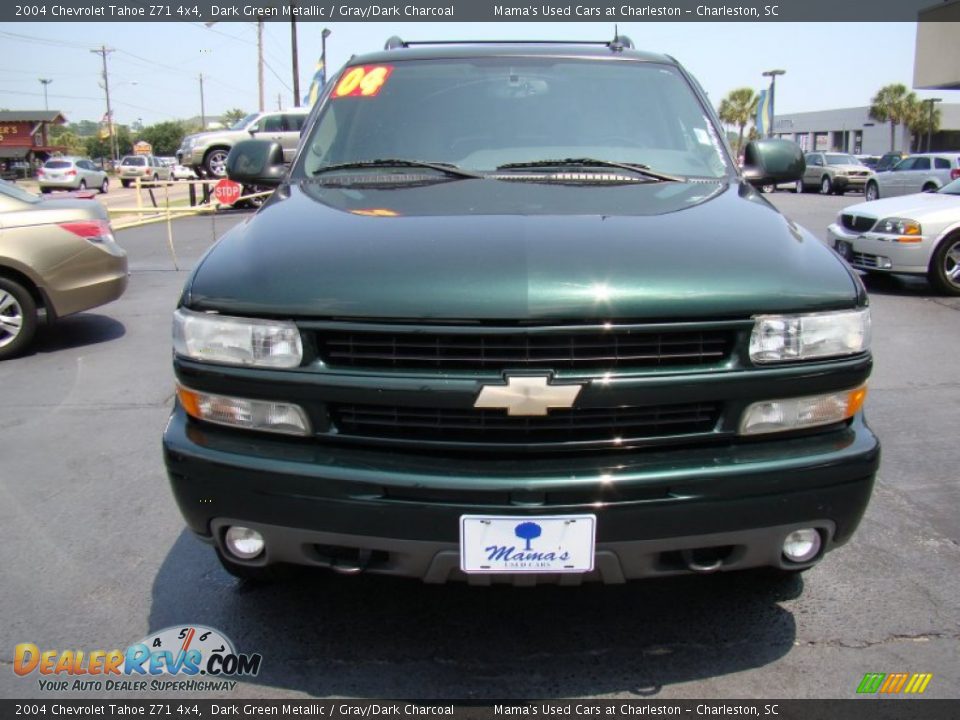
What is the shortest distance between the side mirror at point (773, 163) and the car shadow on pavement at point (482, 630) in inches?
70.5

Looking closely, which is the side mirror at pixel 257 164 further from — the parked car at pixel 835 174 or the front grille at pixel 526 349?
the parked car at pixel 835 174

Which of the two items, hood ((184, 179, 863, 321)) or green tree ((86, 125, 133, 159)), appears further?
green tree ((86, 125, 133, 159))

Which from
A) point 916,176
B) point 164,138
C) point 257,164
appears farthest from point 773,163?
point 164,138

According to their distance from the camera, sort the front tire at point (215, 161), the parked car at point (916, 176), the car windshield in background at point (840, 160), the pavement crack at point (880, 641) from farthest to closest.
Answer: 1. the car windshield in background at point (840, 160)
2. the parked car at point (916, 176)
3. the front tire at point (215, 161)
4. the pavement crack at point (880, 641)

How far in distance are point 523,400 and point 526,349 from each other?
0.13 m

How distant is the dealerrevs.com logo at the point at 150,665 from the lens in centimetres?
253

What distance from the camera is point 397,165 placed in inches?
128

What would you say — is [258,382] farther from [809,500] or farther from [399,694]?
[809,500]

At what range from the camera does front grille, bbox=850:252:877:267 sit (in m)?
9.78

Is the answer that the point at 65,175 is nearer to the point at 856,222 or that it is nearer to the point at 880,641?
the point at 856,222

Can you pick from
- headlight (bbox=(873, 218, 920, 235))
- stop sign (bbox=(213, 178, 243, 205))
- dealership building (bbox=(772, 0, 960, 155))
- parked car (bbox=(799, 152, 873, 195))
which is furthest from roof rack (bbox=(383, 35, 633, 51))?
dealership building (bbox=(772, 0, 960, 155))

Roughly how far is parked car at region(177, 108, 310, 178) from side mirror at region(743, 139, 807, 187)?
1918cm

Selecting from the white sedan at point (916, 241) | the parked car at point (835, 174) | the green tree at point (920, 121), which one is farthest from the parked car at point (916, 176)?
the green tree at point (920, 121)

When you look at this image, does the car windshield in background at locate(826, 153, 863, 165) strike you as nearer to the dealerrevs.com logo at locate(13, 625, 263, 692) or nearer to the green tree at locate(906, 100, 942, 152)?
the green tree at locate(906, 100, 942, 152)
